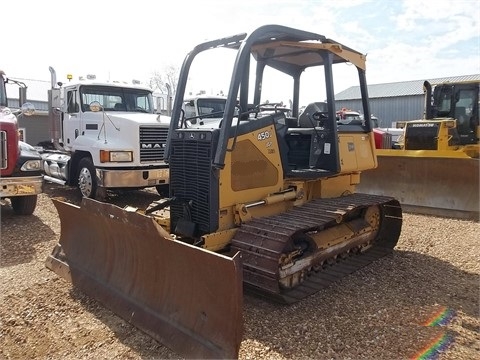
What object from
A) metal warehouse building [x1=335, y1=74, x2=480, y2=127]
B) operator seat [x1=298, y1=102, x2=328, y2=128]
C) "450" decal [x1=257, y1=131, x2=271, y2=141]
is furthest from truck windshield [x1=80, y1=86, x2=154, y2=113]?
metal warehouse building [x1=335, y1=74, x2=480, y2=127]

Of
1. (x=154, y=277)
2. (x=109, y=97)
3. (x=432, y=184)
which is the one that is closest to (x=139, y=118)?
Answer: (x=109, y=97)

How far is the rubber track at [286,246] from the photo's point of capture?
151 inches

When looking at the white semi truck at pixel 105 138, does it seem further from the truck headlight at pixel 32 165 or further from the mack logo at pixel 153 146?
the truck headlight at pixel 32 165

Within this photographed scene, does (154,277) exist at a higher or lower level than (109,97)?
lower

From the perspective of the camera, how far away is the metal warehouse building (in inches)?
1521

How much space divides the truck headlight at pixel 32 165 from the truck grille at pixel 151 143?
188 cm

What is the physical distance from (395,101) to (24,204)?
1485 inches

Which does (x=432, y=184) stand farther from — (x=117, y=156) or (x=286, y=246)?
(x=117, y=156)

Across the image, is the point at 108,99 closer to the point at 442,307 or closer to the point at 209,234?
the point at 209,234

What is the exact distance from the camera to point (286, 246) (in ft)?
13.0

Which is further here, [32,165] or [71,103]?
[71,103]

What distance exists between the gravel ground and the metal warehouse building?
34276mm

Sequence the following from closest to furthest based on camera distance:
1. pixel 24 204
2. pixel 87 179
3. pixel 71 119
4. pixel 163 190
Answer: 1. pixel 24 204
2. pixel 87 179
3. pixel 163 190
4. pixel 71 119

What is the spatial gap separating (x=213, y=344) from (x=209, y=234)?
134 centimetres
